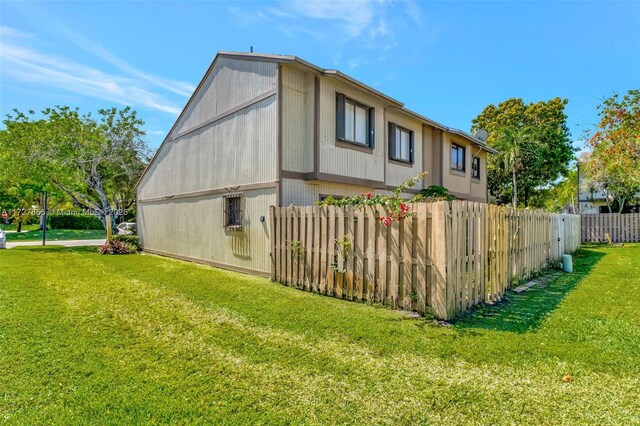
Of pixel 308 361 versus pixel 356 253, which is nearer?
pixel 308 361

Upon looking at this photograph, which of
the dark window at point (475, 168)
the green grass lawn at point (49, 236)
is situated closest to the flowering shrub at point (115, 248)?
the green grass lawn at point (49, 236)

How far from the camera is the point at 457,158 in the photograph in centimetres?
1720

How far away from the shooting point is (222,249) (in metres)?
11.3

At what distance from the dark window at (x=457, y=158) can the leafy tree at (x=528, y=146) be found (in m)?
10.7

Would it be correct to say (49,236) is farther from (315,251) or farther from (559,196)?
(559,196)

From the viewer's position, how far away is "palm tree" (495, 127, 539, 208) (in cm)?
2555

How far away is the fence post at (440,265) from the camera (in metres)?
5.38

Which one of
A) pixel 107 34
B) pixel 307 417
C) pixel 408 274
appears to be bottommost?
pixel 307 417

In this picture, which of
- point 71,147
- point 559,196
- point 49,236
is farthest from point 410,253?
point 559,196

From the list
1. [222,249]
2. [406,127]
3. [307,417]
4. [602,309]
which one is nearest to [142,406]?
[307,417]

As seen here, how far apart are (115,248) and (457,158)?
1745cm

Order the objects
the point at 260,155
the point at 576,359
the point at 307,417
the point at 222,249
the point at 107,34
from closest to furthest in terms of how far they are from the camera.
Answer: the point at 307,417 < the point at 576,359 < the point at 107,34 < the point at 260,155 < the point at 222,249

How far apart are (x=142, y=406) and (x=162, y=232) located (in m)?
13.6

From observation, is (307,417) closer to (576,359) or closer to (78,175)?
(576,359)
